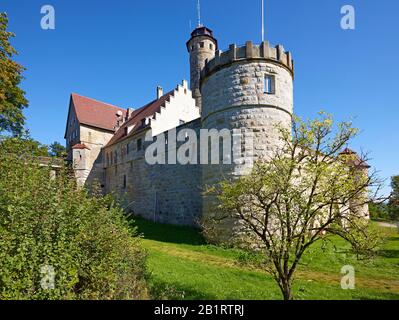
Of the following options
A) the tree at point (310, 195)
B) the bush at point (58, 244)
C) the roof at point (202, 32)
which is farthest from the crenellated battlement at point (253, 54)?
the roof at point (202, 32)

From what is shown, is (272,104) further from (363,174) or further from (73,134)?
(73,134)

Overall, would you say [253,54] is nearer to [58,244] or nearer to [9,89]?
[58,244]

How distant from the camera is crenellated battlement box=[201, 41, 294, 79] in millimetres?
13867

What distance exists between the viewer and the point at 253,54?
13852 millimetres

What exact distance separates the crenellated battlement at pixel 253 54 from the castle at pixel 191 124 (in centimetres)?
5

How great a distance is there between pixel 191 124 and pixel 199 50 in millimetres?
15677

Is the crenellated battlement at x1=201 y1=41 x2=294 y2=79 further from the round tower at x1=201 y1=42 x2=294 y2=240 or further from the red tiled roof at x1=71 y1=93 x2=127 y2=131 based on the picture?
the red tiled roof at x1=71 y1=93 x2=127 y2=131

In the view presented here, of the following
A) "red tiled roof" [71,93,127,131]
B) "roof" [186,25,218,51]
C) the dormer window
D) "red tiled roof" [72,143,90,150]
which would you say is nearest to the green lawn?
the dormer window

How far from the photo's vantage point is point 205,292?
7691 millimetres

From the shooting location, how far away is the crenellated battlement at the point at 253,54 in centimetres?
1387

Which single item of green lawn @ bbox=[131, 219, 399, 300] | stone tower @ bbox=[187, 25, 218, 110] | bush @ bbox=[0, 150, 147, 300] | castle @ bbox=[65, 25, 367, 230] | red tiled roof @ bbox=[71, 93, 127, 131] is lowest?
green lawn @ bbox=[131, 219, 399, 300]

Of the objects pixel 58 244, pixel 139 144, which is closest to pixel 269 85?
pixel 58 244

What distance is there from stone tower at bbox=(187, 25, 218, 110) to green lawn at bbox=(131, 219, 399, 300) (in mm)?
22661

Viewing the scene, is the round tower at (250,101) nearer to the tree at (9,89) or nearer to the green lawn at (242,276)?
the green lawn at (242,276)
